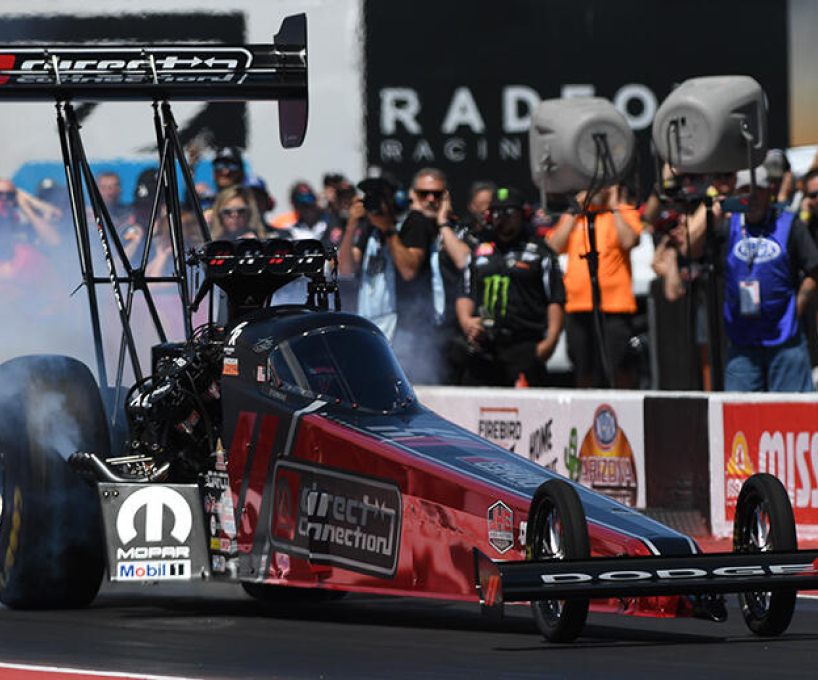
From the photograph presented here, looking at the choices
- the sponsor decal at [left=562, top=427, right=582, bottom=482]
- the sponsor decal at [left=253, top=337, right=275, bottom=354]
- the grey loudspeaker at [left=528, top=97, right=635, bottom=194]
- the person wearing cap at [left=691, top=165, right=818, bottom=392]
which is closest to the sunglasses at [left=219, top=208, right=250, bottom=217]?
the grey loudspeaker at [left=528, top=97, right=635, bottom=194]

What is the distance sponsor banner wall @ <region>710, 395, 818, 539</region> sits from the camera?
13.1m

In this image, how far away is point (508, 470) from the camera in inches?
375

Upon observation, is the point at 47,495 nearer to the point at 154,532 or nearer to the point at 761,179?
the point at 154,532

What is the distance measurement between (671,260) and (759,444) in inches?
148

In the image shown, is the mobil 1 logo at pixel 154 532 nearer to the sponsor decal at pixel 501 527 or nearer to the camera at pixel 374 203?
the sponsor decal at pixel 501 527

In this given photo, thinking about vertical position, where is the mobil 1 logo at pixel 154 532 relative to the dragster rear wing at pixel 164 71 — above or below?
below

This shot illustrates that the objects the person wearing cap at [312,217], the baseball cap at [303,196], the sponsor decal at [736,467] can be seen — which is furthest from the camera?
the baseball cap at [303,196]

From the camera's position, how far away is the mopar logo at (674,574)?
8.51 meters

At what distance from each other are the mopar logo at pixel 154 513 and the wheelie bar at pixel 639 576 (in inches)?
85.4

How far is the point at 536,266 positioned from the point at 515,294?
0.24 meters

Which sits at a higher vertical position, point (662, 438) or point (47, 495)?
point (47, 495)

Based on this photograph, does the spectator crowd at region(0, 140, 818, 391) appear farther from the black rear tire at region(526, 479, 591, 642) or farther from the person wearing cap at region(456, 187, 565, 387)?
the black rear tire at region(526, 479, 591, 642)

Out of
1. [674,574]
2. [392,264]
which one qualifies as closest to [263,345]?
[674,574]

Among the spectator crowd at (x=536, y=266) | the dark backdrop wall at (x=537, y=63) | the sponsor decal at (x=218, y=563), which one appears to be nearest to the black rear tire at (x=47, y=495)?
the sponsor decal at (x=218, y=563)
